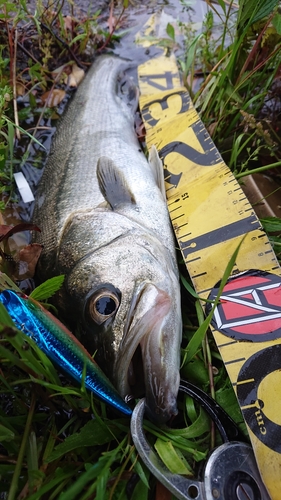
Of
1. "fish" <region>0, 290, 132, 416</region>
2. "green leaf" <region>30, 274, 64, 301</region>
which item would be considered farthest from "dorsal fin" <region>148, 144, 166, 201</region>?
"fish" <region>0, 290, 132, 416</region>

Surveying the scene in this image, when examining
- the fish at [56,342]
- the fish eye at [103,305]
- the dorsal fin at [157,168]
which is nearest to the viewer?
the fish at [56,342]

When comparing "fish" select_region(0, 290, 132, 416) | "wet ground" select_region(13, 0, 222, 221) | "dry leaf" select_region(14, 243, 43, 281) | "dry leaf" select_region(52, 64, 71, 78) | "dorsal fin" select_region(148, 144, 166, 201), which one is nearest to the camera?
"fish" select_region(0, 290, 132, 416)

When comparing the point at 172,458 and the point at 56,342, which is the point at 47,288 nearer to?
the point at 56,342

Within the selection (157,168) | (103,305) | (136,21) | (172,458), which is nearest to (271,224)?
(157,168)

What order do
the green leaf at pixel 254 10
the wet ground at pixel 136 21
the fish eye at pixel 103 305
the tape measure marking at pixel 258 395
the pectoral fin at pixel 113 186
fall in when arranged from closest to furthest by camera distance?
the tape measure marking at pixel 258 395 → the fish eye at pixel 103 305 → the green leaf at pixel 254 10 → the pectoral fin at pixel 113 186 → the wet ground at pixel 136 21

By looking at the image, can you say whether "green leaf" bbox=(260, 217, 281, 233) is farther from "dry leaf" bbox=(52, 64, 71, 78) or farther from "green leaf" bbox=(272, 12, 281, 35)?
"dry leaf" bbox=(52, 64, 71, 78)

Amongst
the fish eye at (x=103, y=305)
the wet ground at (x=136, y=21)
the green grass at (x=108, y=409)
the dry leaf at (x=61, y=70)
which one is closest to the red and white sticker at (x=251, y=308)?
the green grass at (x=108, y=409)

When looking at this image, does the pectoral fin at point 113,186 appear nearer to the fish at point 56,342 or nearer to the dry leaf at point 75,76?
the fish at point 56,342
